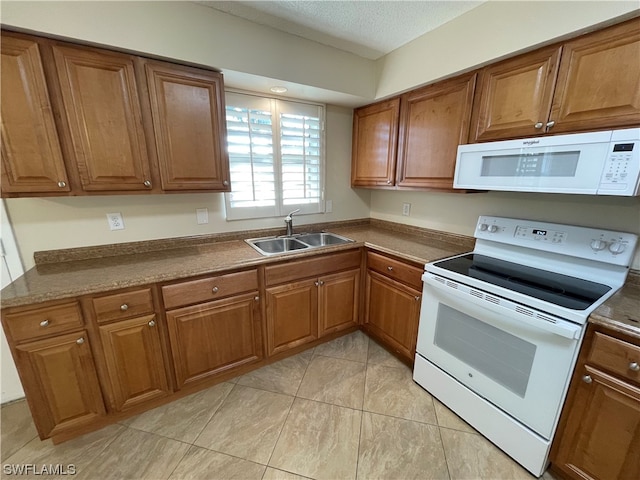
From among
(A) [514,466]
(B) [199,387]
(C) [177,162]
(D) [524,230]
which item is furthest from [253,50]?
(A) [514,466]

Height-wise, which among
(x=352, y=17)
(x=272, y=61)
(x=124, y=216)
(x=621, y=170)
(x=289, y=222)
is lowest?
(x=289, y=222)

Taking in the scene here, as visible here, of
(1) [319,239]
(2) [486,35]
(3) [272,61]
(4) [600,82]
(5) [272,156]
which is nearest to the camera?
(4) [600,82]

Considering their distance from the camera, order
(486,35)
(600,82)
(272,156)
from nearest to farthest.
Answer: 1. (600,82)
2. (486,35)
3. (272,156)

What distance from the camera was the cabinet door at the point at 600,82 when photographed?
1.11 m

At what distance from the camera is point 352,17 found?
163 cm

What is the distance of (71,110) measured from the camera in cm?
137

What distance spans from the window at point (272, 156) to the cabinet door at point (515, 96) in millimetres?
1333

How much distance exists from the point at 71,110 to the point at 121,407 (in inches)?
66.7

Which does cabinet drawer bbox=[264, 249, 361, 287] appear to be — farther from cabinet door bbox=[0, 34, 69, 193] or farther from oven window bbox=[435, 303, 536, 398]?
cabinet door bbox=[0, 34, 69, 193]

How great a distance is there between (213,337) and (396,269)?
140 centimetres

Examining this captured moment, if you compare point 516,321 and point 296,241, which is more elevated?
point 296,241

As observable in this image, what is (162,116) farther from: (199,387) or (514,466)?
(514,466)

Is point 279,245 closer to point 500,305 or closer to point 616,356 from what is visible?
point 500,305

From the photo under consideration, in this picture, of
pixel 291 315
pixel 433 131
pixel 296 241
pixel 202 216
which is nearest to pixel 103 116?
pixel 202 216
